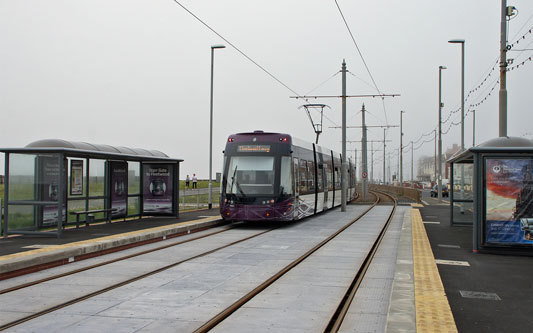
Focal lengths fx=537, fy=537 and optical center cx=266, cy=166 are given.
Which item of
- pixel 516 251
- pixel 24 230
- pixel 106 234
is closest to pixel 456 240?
pixel 516 251

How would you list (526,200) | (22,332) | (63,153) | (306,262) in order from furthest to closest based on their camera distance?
(63,153), (526,200), (306,262), (22,332)

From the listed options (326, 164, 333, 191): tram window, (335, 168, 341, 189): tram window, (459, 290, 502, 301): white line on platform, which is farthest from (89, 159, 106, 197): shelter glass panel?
(335, 168, 341, 189): tram window

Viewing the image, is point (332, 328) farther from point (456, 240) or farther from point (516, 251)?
point (456, 240)

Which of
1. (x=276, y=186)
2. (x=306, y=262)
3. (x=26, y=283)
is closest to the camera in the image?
(x=26, y=283)

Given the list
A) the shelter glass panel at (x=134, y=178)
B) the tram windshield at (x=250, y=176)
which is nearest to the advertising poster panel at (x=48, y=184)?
the shelter glass panel at (x=134, y=178)

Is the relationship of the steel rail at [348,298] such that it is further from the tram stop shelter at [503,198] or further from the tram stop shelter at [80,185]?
the tram stop shelter at [80,185]

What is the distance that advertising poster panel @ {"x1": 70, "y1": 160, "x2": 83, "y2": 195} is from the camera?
15.2 meters

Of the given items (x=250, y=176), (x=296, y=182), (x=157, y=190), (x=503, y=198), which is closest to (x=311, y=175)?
(x=296, y=182)

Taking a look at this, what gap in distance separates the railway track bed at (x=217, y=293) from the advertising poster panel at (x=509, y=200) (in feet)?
7.48

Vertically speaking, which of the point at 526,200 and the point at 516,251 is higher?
the point at 526,200

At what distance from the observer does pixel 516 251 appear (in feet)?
37.4

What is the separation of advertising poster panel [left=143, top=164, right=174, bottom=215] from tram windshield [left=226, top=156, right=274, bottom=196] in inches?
116

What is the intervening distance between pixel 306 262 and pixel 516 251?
4.62m

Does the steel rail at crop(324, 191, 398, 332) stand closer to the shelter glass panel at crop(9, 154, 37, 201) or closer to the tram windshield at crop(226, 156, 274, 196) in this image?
the tram windshield at crop(226, 156, 274, 196)
